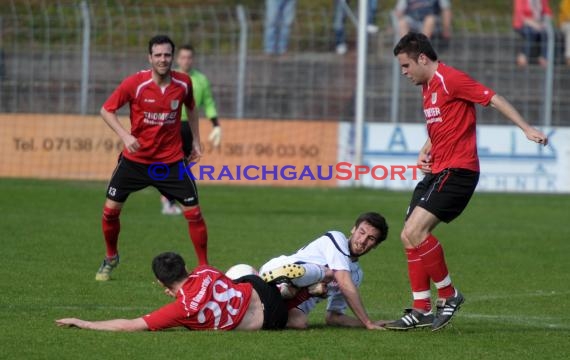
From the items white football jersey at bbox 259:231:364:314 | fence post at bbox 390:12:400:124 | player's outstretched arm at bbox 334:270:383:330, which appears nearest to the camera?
player's outstretched arm at bbox 334:270:383:330

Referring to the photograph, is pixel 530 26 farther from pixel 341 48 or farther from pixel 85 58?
pixel 85 58

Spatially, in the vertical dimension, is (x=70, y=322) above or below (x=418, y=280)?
below

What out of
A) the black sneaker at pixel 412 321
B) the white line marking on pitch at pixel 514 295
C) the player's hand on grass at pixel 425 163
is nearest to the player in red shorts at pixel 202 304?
the black sneaker at pixel 412 321

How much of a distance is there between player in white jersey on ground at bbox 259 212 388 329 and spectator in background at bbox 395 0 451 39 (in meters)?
15.9

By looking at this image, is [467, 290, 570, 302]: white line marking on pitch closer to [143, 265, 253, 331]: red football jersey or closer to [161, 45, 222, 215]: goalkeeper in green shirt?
[143, 265, 253, 331]: red football jersey

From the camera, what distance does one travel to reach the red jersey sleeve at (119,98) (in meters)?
11.3

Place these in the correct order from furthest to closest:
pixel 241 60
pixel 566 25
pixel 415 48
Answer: pixel 566 25, pixel 241 60, pixel 415 48

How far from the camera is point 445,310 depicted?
28.8 ft

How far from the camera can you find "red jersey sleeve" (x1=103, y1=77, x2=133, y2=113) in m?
11.3

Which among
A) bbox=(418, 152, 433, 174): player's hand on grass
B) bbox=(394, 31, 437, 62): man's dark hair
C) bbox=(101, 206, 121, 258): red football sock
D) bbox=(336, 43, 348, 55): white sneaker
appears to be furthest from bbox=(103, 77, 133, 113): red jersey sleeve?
bbox=(336, 43, 348, 55): white sneaker

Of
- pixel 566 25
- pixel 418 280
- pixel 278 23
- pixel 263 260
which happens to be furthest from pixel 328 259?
pixel 566 25

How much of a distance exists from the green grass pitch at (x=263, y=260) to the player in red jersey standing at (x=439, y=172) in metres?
0.23

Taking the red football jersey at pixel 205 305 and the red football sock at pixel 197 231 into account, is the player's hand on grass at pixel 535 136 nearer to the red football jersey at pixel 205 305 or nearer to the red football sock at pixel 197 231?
the red football jersey at pixel 205 305

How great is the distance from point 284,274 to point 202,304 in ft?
2.35
